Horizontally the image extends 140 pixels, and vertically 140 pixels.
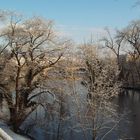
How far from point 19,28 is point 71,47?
12.8 ft

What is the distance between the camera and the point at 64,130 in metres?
24.9

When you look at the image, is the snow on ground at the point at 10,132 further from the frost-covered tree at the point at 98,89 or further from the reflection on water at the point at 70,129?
the frost-covered tree at the point at 98,89

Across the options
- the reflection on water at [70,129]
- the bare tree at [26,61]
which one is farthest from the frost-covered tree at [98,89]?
the bare tree at [26,61]

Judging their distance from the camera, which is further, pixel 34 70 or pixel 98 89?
pixel 34 70

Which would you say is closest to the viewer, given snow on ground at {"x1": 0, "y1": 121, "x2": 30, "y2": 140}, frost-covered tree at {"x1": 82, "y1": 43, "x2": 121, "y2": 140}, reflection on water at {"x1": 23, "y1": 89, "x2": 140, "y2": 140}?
frost-covered tree at {"x1": 82, "y1": 43, "x2": 121, "y2": 140}

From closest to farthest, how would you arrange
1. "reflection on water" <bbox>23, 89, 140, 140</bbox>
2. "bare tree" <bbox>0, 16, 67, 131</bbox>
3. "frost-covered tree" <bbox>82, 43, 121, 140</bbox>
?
"frost-covered tree" <bbox>82, 43, 121, 140</bbox>, "reflection on water" <bbox>23, 89, 140, 140</bbox>, "bare tree" <bbox>0, 16, 67, 131</bbox>

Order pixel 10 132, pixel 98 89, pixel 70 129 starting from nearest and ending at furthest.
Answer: pixel 98 89 → pixel 10 132 → pixel 70 129

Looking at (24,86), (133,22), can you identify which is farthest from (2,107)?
(133,22)

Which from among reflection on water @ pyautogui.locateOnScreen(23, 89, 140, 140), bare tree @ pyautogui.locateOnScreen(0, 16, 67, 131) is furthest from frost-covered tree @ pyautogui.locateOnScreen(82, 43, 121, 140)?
bare tree @ pyautogui.locateOnScreen(0, 16, 67, 131)

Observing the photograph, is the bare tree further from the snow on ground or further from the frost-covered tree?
the frost-covered tree

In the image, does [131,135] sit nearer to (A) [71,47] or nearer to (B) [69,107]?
(B) [69,107]

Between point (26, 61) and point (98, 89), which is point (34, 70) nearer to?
point (26, 61)

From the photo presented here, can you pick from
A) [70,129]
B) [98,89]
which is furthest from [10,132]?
[98,89]

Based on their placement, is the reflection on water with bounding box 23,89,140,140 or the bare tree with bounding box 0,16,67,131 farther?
the bare tree with bounding box 0,16,67,131
